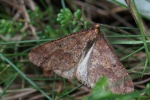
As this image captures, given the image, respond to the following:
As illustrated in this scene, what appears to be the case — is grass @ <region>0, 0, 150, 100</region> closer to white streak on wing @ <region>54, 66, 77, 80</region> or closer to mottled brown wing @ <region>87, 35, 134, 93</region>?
white streak on wing @ <region>54, 66, 77, 80</region>

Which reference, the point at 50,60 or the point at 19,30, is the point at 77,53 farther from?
the point at 19,30

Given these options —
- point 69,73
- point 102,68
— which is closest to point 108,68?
point 102,68

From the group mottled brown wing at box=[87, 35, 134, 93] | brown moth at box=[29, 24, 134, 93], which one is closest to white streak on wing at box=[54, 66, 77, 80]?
brown moth at box=[29, 24, 134, 93]

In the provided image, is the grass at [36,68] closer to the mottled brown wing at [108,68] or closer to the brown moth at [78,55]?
the brown moth at [78,55]

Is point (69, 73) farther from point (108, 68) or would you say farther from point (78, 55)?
point (108, 68)

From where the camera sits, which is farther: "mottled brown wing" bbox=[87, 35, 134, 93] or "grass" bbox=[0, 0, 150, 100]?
"grass" bbox=[0, 0, 150, 100]

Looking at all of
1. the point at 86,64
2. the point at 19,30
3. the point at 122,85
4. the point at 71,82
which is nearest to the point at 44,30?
the point at 19,30

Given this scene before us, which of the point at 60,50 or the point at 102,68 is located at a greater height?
the point at 60,50
